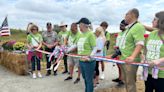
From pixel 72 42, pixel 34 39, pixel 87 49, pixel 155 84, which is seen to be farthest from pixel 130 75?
pixel 34 39

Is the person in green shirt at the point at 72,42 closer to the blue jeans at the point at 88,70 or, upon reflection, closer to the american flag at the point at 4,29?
the blue jeans at the point at 88,70

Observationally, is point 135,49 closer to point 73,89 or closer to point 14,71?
point 73,89

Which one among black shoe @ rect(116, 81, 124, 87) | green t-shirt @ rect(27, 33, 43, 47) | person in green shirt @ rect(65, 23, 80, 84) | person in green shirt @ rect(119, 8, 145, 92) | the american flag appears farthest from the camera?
the american flag

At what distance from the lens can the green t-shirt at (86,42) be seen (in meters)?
6.22

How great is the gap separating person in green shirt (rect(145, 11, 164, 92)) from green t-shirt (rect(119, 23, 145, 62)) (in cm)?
34

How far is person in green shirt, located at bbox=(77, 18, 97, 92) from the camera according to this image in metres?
6.15

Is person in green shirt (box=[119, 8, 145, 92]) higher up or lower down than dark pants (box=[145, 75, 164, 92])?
higher up

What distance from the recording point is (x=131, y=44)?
514cm

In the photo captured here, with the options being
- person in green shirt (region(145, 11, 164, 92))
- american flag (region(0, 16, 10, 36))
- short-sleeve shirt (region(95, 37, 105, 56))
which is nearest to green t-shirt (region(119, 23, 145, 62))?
person in green shirt (region(145, 11, 164, 92))

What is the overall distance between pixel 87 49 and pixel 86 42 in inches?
5.8

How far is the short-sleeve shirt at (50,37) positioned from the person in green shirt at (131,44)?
4.68 meters

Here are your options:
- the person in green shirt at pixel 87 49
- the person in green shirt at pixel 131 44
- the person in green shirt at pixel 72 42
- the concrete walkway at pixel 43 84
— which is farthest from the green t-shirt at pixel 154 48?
the person in green shirt at pixel 72 42

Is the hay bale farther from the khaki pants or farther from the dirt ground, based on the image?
the khaki pants

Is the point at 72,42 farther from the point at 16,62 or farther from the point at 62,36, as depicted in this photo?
the point at 16,62
